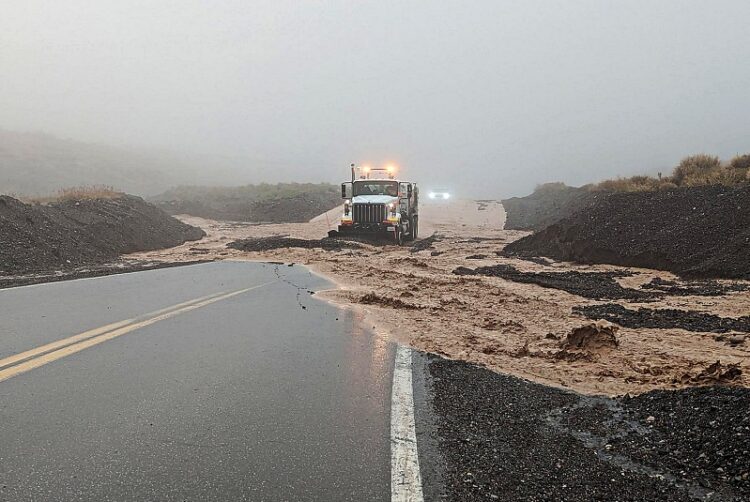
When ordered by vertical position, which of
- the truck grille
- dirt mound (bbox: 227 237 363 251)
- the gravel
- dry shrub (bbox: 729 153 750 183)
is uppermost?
dry shrub (bbox: 729 153 750 183)

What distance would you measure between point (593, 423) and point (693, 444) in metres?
0.75

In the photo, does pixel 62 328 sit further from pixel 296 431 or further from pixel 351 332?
pixel 296 431

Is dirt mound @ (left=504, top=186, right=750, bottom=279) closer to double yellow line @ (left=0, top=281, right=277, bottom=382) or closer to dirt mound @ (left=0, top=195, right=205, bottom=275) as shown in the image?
double yellow line @ (left=0, top=281, right=277, bottom=382)

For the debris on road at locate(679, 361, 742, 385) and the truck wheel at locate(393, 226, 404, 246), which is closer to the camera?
the debris on road at locate(679, 361, 742, 385)

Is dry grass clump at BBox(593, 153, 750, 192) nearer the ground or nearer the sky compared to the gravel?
nearer the sky

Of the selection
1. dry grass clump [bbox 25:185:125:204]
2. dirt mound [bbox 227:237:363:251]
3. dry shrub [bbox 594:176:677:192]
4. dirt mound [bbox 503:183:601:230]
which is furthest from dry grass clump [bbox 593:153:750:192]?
dry grass clump [bbox 25:185:125:204]

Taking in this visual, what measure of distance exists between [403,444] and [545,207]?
44.9 metres

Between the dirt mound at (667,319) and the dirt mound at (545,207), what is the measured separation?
15.7m

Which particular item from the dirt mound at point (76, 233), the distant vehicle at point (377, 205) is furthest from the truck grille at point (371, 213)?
the dirt mound at point (76, 233)

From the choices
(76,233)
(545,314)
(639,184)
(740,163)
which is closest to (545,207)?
(639,184)

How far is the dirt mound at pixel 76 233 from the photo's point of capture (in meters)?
16.0

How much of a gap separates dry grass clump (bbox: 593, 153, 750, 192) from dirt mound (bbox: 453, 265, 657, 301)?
7243 mm

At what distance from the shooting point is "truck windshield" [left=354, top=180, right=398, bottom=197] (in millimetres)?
24703

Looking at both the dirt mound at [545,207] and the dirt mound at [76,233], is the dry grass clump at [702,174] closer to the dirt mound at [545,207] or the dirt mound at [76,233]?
the dirt mound at [545,207]
